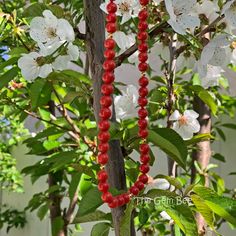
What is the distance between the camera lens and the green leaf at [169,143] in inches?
25.8

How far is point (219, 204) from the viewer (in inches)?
23.2

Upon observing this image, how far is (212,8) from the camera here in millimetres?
719

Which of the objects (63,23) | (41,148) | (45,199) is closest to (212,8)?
(63,23)

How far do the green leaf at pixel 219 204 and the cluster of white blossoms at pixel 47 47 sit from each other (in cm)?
24

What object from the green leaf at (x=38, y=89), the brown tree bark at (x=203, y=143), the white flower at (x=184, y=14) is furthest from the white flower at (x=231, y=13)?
the brown tree bark at (x=203, y=143)

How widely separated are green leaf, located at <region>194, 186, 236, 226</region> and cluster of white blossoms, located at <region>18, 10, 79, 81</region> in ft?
0.78

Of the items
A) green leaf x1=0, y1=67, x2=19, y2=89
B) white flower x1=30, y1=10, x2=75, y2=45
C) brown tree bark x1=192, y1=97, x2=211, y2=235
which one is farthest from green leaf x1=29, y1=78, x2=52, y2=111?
brown tree bark x1=192, y1=97, x2=211, y2=235

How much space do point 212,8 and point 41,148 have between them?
2.17 feet

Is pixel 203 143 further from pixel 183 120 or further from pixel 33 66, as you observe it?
pixel 33 66

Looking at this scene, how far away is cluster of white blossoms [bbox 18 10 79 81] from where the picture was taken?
667 mm

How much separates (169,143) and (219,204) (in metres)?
0.11

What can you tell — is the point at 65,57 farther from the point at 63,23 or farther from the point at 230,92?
the point at 230,92

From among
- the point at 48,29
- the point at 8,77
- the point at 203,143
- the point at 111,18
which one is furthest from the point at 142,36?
the point at 203,143

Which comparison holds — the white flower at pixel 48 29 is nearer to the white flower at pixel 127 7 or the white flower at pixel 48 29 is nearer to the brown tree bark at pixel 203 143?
the white flower at pixel 127 7
